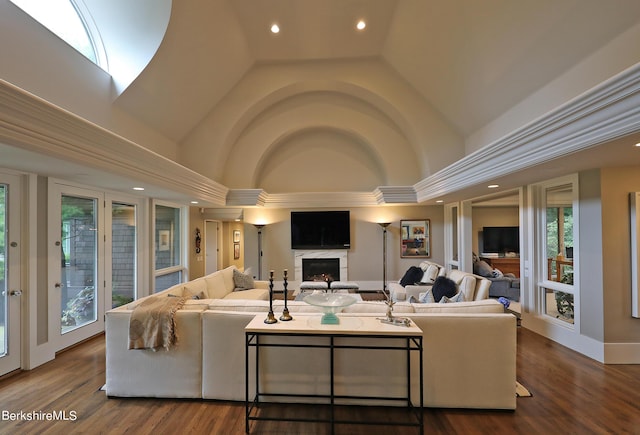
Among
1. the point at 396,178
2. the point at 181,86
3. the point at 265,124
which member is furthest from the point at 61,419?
the point at 396,178

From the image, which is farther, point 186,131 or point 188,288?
point 186,131

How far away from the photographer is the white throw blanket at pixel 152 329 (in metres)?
2.44

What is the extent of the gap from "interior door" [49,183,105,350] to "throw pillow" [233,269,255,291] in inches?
79.8

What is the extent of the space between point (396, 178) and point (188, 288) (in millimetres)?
5084

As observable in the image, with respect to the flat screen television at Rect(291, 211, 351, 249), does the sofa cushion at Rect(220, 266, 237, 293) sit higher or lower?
lower

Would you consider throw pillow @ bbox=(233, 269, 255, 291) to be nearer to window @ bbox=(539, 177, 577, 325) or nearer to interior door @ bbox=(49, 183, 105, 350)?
interior door @ bbox=(49, 183, 105, 350)

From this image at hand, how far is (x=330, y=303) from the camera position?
2193 millimetres

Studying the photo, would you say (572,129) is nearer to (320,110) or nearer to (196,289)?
(196,289)

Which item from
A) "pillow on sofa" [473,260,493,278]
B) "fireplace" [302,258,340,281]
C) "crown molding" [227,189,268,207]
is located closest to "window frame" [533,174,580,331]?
"pillow on sofa" [473,260,493,278]

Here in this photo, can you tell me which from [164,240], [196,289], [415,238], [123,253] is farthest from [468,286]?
[164,240]

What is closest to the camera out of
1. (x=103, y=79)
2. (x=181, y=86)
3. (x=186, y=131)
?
(x=103, y=79)

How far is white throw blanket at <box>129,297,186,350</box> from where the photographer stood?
8.00 feet

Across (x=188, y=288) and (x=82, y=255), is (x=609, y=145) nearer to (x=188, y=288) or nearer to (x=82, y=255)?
(x=188, y=288)

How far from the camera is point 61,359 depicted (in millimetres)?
3334
